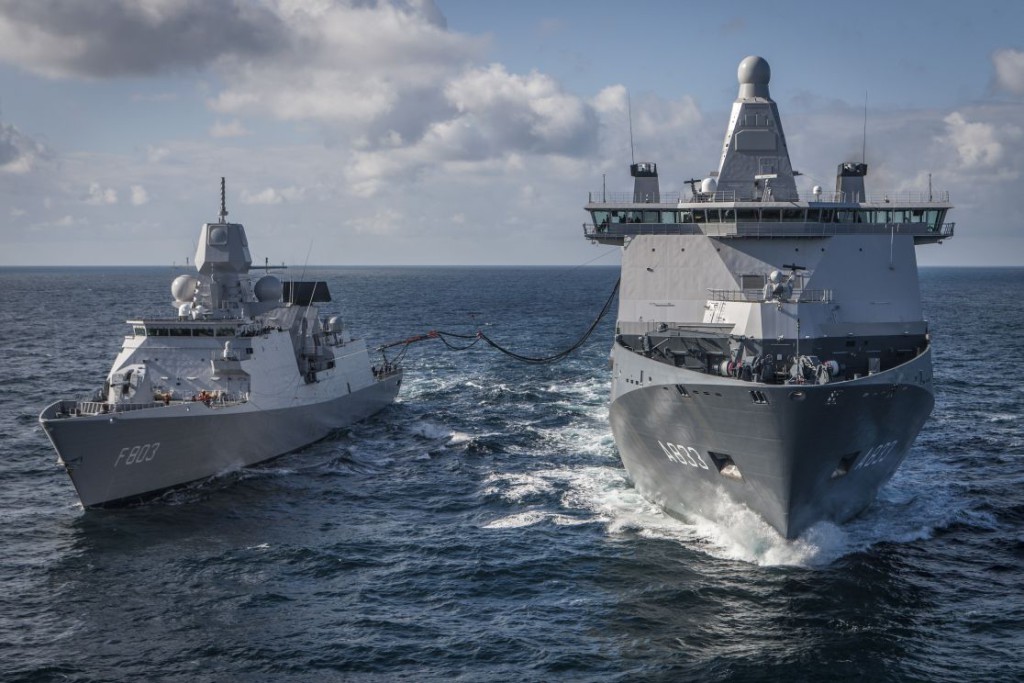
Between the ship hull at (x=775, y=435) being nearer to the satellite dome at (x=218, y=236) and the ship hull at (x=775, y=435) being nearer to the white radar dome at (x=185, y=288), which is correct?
the satellite dome at (x=218, y=236)

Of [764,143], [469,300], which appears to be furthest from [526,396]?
[469,300]

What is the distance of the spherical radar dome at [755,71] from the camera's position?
31562mm

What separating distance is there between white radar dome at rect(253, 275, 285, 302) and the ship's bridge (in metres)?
15.8

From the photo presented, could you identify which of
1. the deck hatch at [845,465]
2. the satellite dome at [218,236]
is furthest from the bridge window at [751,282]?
the satellite dome at [218,236]

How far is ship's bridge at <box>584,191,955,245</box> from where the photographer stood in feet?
91.6

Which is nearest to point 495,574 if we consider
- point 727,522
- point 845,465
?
point 727,522

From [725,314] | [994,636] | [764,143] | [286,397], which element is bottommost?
[994,636]

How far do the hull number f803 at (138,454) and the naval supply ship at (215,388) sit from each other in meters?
0.03

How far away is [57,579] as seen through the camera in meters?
22.5

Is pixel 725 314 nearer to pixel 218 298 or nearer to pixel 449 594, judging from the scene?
pixel 449 594

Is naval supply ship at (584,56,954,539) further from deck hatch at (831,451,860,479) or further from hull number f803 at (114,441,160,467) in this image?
hull number f803 at (114,441,160,467)

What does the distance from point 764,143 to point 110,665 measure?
82.5 feet

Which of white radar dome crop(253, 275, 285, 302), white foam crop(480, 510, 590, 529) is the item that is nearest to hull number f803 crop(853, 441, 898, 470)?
white foam crop(480, 510, 590, 529)

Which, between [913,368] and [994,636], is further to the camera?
[913,368]
